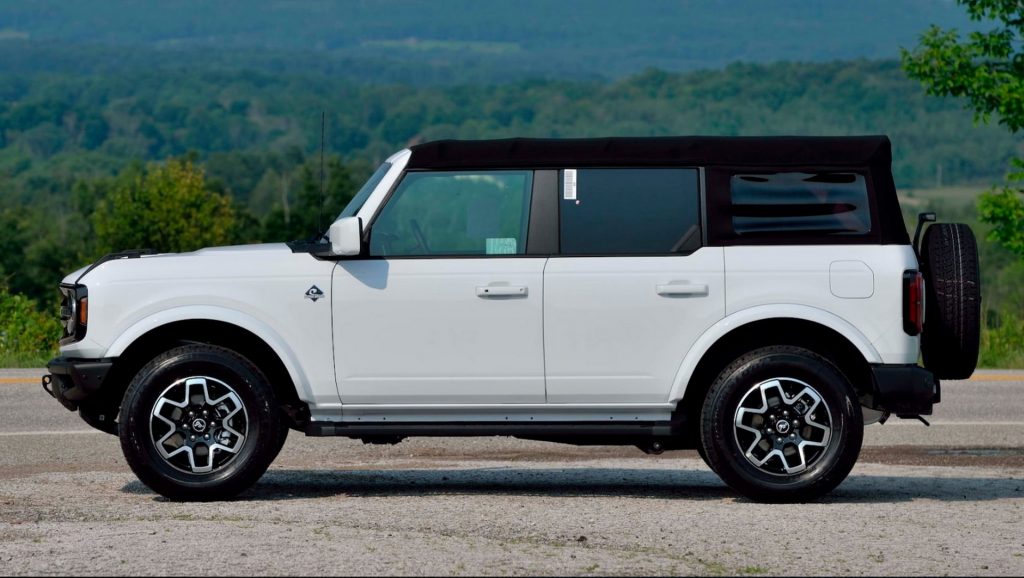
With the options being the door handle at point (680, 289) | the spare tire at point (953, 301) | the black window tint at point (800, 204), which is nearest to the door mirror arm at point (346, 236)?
the door handle at point (680, 289)

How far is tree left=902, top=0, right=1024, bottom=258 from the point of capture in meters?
28.0

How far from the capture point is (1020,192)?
28.9 metres

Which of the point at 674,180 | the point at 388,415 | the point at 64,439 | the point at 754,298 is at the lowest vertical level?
the point at 64,439

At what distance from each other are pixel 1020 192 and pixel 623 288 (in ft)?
74.9

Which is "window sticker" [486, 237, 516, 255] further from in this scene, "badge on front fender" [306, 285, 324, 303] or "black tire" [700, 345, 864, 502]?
"black tire" [700, 345, 864, 502]

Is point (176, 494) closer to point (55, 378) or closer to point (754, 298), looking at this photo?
point (55, 378)

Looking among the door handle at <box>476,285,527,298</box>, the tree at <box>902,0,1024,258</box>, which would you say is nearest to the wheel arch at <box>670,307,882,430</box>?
the door handle at <box>476,285,527,298</box>

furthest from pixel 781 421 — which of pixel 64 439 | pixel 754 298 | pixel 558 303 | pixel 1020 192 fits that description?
pixel 1020 192

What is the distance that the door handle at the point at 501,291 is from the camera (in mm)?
7961

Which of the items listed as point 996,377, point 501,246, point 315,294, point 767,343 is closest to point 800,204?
point 767,343

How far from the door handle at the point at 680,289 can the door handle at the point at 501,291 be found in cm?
70

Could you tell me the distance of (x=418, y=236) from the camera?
8133 mm

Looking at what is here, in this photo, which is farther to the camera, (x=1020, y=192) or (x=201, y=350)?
(x=1020, y=192)

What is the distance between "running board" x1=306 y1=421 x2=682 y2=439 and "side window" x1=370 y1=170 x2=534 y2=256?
2.93 ft
